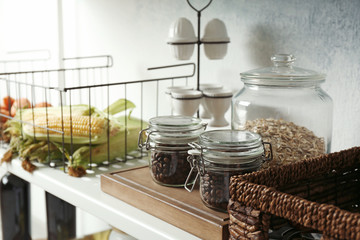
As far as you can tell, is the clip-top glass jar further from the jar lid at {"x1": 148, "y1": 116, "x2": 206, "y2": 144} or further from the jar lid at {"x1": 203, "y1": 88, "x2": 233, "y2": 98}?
the jar lid at {"x1": 203, "y1": 88, "x2": 233, "y2": 98}

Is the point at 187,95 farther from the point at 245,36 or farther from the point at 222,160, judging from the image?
the point at 222,160

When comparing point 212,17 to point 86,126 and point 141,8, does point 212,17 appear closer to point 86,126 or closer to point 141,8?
point 141,8

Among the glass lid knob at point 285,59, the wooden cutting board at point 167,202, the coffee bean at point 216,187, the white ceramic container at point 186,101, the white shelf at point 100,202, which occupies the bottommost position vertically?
the white shelf at point 100,202

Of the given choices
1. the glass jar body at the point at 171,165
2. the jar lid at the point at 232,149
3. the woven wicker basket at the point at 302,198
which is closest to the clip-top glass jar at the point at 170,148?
the glass jar body at the point at 171,165

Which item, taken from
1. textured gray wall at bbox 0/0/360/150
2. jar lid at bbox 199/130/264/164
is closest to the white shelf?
jar lid at bbox 199/130/264/164

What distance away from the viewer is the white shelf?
Answer: 32.2 inches

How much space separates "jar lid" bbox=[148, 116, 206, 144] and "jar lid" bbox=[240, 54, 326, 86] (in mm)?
135

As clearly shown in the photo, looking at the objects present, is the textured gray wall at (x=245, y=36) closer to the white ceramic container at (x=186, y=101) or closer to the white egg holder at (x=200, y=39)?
the white egg holder at (x=200, y=39)

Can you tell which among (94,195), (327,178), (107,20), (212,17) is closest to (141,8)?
(107,20)

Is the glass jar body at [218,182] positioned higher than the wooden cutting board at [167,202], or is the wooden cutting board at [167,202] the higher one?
the glass jar body at [218,182]

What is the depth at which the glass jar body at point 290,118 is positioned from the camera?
0.84 metres

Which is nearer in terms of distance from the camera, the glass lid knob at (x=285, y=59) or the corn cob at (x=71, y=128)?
the glass lid knob at (x=285, y=59)

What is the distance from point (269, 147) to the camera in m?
0.85

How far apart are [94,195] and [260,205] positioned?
461 millimetres
